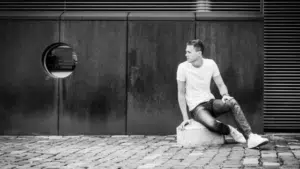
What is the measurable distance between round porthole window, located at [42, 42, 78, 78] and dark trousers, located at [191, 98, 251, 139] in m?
3.08

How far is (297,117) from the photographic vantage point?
31.1 feet

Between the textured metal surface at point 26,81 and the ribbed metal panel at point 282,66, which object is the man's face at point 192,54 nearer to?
the ribbed metal panel at point 282,66

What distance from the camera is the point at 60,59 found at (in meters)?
9.53

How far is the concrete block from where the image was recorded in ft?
24.9

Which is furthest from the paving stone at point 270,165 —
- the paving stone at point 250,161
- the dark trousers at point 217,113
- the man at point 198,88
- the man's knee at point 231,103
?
the man at point 198,88

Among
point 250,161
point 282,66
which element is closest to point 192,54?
point 250,161

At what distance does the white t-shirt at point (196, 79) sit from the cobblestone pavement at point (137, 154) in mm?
876

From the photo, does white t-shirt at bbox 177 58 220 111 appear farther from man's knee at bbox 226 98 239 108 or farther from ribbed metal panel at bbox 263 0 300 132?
ribbed metal panel at bbox 263 0 300 132

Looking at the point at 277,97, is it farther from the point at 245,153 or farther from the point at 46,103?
the point at 46,103

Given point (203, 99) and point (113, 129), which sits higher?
point (203, 99)

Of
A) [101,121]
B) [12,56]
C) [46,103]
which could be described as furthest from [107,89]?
[12,56]

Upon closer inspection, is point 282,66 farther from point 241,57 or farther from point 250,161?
point 250,161

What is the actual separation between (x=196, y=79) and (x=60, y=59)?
320cm

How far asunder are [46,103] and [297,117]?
17.4 feet
